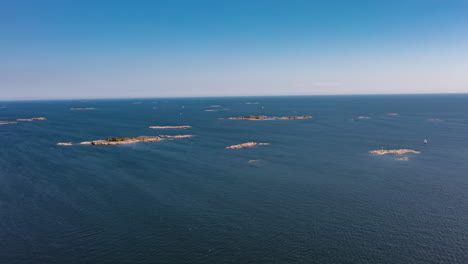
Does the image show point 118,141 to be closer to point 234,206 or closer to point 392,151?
point 234,206

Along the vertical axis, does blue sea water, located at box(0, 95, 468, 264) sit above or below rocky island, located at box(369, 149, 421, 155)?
below

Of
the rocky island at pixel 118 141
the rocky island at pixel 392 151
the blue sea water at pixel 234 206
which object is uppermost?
the rocky island at pixel 118 141

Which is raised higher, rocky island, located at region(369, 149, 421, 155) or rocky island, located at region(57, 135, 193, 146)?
rocky island, located at region(57, 135, 193, 146)

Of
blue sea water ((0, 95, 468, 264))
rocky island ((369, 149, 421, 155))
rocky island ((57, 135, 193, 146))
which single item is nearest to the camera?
blue sea water ((0, 95, 468, 264))

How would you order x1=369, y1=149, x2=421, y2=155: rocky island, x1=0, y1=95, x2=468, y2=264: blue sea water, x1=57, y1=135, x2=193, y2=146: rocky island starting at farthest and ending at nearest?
x1=57, y1=135, x2=193, y2=146: rocky island < x1=369, y1=149, x2=421, y2=155: rocky island < x1=0, y1=95, x2=468, y2=264: blue sea water

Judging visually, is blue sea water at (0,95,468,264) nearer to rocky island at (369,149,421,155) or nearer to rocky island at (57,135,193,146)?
rocky island at (369,149,421,155)

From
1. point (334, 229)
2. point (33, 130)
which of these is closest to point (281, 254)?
point (334, 229)

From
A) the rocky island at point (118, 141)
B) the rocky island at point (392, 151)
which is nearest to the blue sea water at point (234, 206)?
the rocky island at point (392, 151)

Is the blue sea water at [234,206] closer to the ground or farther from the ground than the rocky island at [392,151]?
closer to the ground

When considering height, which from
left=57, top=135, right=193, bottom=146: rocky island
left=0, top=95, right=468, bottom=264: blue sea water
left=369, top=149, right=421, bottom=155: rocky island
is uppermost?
left=57, top=135, right=193, bottom=146: rocky island

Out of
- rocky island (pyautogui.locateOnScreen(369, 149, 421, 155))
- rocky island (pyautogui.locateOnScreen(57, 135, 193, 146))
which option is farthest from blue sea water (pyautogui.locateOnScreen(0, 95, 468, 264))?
rocky island (pyautogui.locateOnScreen(57, 135, 193, 146))

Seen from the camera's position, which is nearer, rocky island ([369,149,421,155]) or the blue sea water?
the blue sea water

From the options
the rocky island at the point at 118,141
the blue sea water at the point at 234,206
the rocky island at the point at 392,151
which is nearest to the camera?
the blue sea water at the point at 234,206

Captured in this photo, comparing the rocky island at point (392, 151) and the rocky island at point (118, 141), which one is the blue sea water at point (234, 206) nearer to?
the rocky island at point (392, 151)
